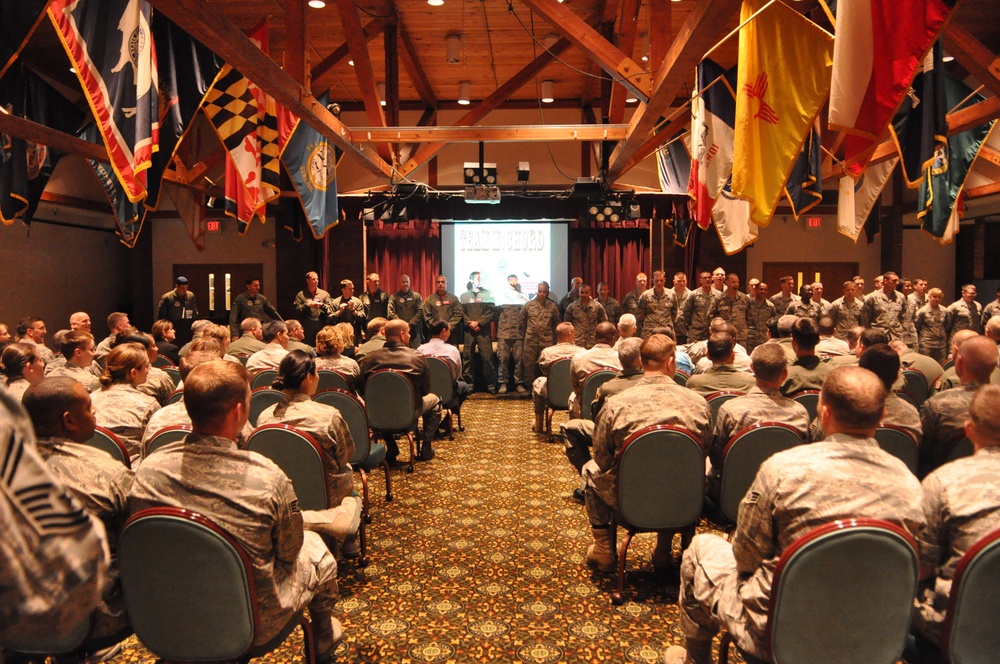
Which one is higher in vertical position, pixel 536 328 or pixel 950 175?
pixel 950 175

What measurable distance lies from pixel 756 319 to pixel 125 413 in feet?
24.6

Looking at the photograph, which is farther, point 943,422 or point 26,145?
point 26,145

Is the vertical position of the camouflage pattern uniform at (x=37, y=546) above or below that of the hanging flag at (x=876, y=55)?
below

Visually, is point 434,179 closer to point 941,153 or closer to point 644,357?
point 941,153

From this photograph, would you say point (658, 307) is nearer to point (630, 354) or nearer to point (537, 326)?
point (537, 326)

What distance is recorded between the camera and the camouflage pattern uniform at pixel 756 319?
8500 mm

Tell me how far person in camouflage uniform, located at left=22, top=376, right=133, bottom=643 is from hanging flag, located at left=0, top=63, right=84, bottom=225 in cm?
628

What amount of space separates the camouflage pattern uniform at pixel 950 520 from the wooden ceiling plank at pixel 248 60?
13.2 feet

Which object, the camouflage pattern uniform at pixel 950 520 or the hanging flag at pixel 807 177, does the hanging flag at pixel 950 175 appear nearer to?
the hanging flag at pixel 807 177

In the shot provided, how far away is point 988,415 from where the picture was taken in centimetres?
181

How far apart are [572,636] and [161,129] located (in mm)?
4913

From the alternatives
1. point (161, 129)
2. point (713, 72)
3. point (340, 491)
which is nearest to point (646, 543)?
point (340, 491)

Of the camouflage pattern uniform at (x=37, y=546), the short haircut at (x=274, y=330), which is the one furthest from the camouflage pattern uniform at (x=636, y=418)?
the short haircut at (x=274, y=330)

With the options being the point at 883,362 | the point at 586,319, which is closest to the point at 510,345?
the point at 586,319
